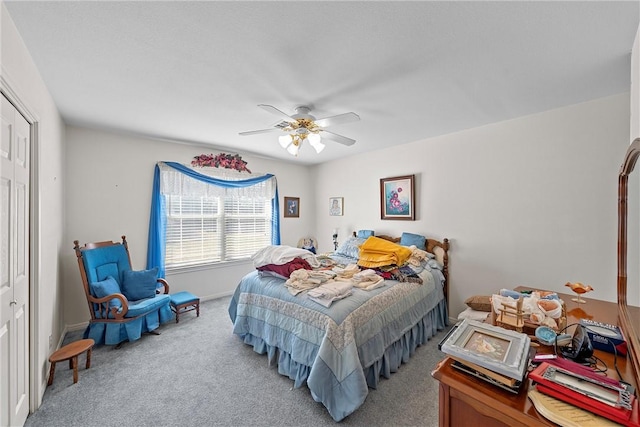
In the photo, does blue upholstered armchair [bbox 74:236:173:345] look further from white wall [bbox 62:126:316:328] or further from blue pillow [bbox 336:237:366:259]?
blue pillow [bbox 336:237:366:259]

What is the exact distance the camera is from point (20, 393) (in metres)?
1.67

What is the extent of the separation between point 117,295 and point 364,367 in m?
2.53

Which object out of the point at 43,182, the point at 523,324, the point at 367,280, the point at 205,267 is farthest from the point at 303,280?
the point at 205,267

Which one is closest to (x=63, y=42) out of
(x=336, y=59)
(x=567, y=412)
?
(x=336, y=59)

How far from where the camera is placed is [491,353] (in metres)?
0.96

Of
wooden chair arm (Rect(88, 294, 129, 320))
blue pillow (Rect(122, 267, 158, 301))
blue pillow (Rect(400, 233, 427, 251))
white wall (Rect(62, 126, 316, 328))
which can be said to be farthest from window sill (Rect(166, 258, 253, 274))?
blue pillow (Rect(400, 233, 427, 251))

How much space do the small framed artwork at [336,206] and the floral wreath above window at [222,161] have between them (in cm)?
173

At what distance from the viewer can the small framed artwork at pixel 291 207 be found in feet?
16.6

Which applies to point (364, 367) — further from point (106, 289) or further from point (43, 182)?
point (43, 182)

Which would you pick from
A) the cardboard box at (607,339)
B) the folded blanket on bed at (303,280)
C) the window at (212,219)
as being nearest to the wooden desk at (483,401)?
the cardboard box at (607,339)

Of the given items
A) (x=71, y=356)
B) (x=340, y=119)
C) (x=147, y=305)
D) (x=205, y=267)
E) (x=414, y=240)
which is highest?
(x=340, y=119)

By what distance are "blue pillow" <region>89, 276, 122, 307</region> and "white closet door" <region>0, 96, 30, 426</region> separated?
0.87 m

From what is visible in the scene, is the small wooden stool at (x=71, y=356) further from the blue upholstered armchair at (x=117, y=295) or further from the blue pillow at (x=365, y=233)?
the blue pillow at (x=365, y=233)

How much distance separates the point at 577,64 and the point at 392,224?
2.59 metres
